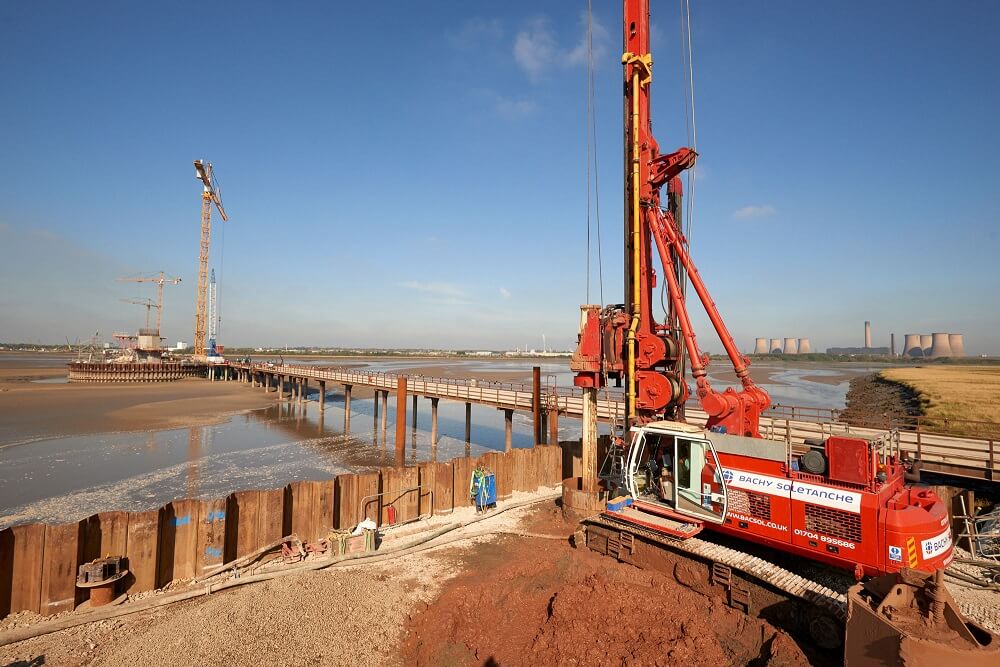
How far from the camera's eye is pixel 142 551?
364 inches

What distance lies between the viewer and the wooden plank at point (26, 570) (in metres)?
8.34

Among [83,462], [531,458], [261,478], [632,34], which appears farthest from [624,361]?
[83,462]

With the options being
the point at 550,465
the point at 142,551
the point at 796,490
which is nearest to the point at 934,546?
the point at 796,490

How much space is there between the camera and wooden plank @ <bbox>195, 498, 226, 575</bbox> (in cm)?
991

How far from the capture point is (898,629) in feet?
16.4

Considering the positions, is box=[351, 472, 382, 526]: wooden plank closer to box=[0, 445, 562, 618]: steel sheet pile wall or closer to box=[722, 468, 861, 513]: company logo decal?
Answer: box=[0, 445, 562, 618]: steel sheet pile wall

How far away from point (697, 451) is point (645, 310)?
173 inches

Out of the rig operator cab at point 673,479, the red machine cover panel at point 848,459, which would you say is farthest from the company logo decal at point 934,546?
the rig operator cab at point 673,479

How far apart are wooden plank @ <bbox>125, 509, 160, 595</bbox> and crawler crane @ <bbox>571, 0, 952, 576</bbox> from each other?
9008mm

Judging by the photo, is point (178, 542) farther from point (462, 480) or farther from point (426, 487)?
point (462, 480)

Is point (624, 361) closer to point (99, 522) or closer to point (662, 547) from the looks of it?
point (662, 547)

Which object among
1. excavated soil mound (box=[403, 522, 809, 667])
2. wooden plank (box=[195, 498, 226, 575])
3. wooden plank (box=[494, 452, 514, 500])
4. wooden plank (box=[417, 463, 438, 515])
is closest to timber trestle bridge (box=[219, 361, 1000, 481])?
excavated soil mound (box=[403, 522, 809, 667])

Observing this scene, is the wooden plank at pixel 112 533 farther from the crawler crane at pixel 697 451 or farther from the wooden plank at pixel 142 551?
the crawler crane at pixel 697 451

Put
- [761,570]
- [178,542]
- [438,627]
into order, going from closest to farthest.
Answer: [761,570], [438,627], [178,542]
